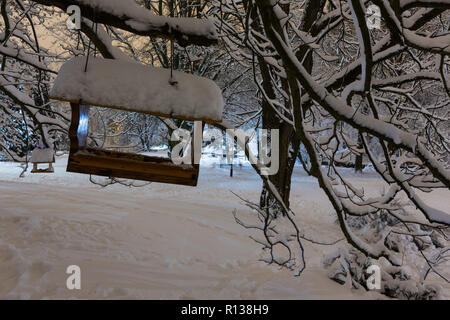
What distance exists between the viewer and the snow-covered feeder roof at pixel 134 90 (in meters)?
2.11

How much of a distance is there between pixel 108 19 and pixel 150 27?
0.34 m

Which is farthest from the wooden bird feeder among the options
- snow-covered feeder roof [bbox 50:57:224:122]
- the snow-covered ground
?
the snow-covered ground

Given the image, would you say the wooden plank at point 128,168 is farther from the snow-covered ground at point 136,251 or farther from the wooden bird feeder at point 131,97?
the snow-covered ground at point 136,251

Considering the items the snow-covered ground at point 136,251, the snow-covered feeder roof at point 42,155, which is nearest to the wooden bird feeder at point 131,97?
the snow-covered ground at point 136,251

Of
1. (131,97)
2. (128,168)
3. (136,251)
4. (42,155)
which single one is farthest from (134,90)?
(42,155)

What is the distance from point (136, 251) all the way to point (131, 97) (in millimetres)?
3377

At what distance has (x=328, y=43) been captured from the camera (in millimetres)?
9453

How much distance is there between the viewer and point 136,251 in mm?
4895

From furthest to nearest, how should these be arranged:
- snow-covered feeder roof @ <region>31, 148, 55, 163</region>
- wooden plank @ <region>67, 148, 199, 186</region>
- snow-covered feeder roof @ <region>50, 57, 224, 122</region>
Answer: snow-covered feeder roof @ <region>31, 148, 55, 163</region> < wooden plank @ <region>67, 148, 199, 186</region> < snow-covered feeder roof @ <region>50, 57, 224, 122</region>

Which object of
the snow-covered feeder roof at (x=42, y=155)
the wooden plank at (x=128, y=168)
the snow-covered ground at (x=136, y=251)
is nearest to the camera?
the wooden plank at (x=128, y=168)

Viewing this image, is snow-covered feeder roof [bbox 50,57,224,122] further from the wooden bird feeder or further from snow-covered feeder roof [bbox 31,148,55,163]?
snow-covered feeder roof [bbox 31,148,55,163]

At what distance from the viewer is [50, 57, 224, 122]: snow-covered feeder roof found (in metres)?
2.11

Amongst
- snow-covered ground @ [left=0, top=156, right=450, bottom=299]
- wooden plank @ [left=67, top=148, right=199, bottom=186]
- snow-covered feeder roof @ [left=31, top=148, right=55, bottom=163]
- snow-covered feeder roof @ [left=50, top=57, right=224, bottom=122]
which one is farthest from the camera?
snow-covered feeder roof @ [left=31, top=148, right=55, bottom=163]
